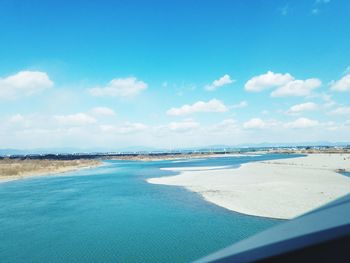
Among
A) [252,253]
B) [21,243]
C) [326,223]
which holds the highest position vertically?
[326,223]

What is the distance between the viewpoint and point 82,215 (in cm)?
2183

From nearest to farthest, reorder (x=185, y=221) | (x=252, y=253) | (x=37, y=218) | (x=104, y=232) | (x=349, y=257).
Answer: (x=349, y=257) < (x=252, y=253) < (x=104, y=232) < (x=185, y=221) < (x=37, y=218)

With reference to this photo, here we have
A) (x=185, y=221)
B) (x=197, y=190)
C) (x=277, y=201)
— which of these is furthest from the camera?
(x=197, y=190)

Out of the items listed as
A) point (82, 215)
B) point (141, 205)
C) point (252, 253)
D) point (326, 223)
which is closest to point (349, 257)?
point (326, 223)

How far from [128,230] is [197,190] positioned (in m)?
14.0

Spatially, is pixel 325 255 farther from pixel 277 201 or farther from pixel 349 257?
pixel 277 201

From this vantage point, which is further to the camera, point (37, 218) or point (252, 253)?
point (37, 218)

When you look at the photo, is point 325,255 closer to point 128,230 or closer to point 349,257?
point 349,257

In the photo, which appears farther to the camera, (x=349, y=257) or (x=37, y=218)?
(x=37, y=218)

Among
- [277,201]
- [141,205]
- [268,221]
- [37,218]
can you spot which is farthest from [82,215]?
[277,201]

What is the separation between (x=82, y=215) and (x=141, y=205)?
14.9ft

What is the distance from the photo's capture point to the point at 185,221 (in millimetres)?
18656

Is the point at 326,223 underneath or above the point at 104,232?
above

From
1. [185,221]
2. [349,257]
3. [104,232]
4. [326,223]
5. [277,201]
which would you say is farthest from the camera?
[277,201]
